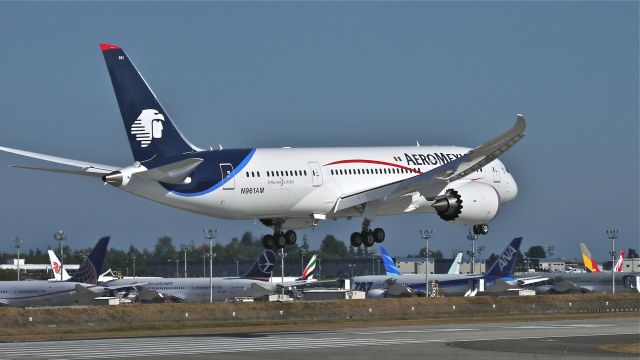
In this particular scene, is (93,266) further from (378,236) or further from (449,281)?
(378,236)

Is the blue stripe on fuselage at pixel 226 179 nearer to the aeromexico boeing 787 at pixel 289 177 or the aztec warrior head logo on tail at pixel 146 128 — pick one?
the aeromexico boeing 787 at pixel 289 177

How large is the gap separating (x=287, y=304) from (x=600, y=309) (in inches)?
1334

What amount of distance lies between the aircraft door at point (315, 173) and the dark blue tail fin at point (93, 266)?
72.1m

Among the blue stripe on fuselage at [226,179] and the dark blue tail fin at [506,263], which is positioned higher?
the blue stripe on fuselage at [226,179]

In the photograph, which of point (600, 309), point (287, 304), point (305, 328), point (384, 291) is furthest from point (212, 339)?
point (384, 291)

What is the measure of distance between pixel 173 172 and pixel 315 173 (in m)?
8.36

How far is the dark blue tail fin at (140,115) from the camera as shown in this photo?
6059cm

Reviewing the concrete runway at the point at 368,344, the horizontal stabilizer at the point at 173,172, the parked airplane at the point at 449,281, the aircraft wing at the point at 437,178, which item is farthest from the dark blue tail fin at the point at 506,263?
the horizontal stabilizer at the point at 173,172

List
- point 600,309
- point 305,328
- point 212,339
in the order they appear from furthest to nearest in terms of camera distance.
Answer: point 600,309 → point 305,328 → point 212,339

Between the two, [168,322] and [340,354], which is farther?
[168,322]

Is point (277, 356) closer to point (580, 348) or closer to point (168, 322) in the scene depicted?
point (580, 348)

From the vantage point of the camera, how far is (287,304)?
11181cm

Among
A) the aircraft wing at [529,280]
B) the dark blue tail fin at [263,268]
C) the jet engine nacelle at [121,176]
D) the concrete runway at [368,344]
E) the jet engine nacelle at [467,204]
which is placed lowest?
the concrete runway at [368,344]

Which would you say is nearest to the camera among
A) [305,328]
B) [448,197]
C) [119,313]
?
[448,197]
